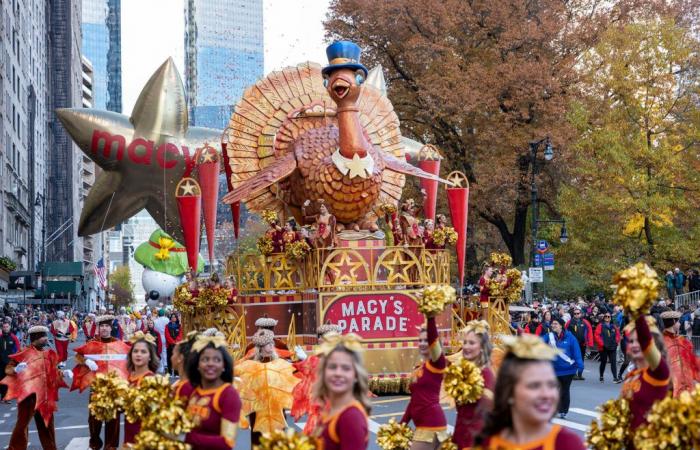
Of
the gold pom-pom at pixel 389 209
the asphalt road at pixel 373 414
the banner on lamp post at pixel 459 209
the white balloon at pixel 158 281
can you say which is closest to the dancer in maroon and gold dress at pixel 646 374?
the asphalt road at pixel 373 414

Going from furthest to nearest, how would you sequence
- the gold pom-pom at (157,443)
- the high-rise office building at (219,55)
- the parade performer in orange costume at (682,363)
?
the high-rise office building at (219,55) → the parade performer in orange costume at (682,363) → the gold pom-pom at (157,443)

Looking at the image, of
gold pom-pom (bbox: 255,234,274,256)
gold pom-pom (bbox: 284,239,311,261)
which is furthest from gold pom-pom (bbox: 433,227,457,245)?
gold pom-pom (bbox: 255,234,274,256)

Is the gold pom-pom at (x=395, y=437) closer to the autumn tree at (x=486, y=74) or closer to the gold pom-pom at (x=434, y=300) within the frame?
the gold pom-pom at (x=434, y=300)

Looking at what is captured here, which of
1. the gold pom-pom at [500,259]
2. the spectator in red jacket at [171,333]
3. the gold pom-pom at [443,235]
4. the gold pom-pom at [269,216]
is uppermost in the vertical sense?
the gold pom-pom at [269,216]

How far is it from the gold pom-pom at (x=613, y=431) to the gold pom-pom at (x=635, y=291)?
91cm

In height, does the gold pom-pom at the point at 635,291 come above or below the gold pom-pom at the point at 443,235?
below

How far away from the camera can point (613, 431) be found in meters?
6.61

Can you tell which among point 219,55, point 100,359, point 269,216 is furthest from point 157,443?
point 219,55

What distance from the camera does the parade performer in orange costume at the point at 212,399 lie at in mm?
6527

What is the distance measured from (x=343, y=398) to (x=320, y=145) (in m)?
15.0

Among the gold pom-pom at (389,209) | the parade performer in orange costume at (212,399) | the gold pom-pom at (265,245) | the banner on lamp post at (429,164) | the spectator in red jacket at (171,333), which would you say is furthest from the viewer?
the spectator in red jacket at (171,333)

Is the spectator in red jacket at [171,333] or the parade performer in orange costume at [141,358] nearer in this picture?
the parade performer in orange costume at [141,358]

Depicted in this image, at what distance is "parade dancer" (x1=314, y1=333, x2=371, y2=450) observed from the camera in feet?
18.6

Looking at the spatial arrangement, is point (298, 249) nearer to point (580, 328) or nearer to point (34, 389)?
point (34, 389)
